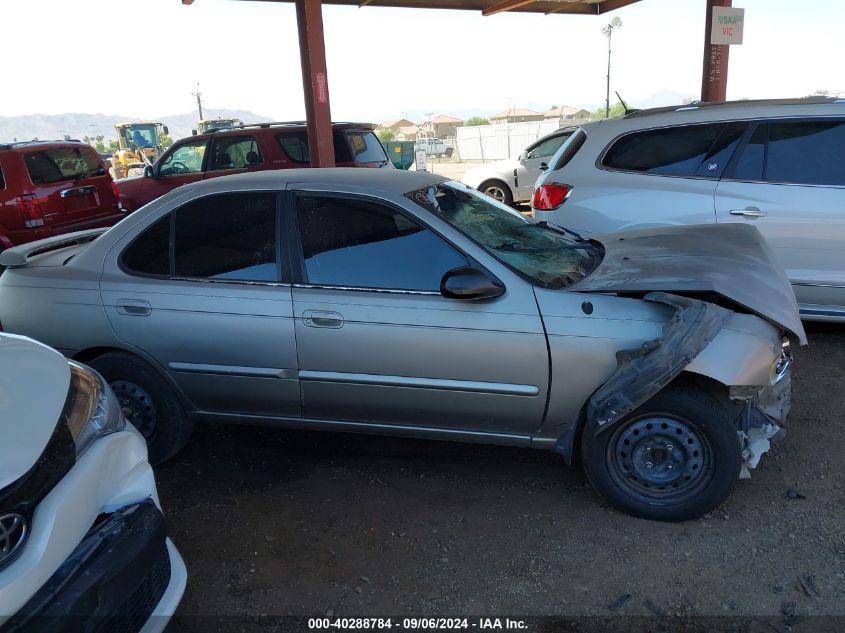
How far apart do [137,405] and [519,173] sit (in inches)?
367

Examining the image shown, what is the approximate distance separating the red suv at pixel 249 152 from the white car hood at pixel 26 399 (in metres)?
7.74

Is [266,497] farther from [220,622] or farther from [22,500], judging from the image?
[22,500]

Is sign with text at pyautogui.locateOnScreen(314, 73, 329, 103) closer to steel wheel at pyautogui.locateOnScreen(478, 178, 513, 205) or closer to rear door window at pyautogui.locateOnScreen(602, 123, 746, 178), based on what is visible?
steel wheel at pyautogui.locateOnScreen(478, 178, 513, 205)

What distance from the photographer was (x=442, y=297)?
125 inches

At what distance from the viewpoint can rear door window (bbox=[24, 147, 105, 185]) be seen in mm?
8432

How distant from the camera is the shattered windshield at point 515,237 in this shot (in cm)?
338

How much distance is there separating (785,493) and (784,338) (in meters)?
0.79

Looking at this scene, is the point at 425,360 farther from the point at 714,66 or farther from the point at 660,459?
the point at 714,66

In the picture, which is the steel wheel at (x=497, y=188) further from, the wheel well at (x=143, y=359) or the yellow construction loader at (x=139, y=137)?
the yellow construction loader at (x=139, y=137)

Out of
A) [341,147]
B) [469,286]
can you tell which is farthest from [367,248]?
[341,147]

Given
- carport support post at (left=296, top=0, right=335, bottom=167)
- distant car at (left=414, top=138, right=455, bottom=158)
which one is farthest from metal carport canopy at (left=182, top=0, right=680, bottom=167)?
distant car at (left=414, top=138, right=455, bottom=158)

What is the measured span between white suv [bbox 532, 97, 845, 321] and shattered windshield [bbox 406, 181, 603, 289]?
1485 mm

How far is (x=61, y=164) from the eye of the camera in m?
8.84

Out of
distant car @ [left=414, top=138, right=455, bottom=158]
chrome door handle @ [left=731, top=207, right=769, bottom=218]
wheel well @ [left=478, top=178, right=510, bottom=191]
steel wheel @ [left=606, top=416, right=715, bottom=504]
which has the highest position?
chrome door handle @ [left=731, top=207, right=769, bottom=218]
